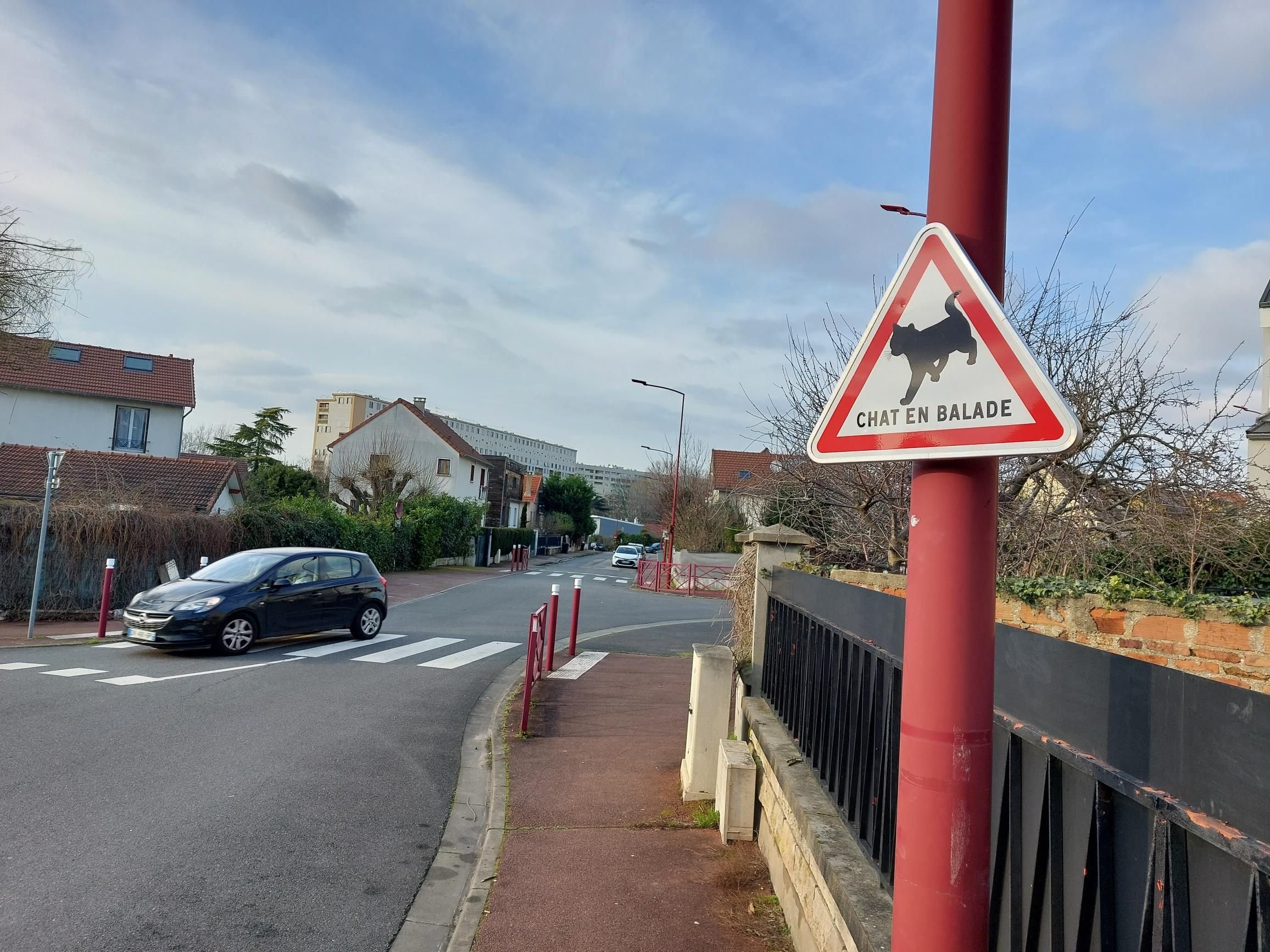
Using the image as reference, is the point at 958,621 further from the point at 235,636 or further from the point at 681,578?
the point at 681,578

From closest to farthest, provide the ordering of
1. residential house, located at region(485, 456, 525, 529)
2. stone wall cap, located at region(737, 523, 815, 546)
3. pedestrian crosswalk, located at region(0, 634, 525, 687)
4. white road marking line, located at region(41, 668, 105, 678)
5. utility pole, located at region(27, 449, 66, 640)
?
stone wall cap, located at region(737, 523, 815, 546) < white road marking line, located at region(41, 668, 105, 678) < pedestrian crosswalk, located at region(0, 634, 525, 687) < utility pole, located at region(27, 449, 66, 640) < residential house, located at region(485, 456, 525, 529)

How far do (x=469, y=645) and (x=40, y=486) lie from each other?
1724cm

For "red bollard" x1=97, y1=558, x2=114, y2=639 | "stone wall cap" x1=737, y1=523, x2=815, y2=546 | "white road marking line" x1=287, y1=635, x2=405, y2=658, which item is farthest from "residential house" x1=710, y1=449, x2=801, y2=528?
"red bollard" x1=97, y1=558, x2=114, y2=639

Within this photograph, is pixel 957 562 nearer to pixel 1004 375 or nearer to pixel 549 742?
pixel 1004 375

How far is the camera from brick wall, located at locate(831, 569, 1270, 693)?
4.61 m

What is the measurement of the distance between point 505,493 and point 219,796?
2570 inches

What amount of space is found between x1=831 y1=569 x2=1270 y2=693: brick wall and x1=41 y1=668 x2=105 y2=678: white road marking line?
9.39 meters

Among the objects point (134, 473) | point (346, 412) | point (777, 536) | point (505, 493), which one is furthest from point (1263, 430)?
point (346, 412)

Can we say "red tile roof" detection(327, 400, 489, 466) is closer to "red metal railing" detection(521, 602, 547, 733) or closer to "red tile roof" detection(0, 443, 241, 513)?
"red tile roof" detection(0, 443, 241, 513)

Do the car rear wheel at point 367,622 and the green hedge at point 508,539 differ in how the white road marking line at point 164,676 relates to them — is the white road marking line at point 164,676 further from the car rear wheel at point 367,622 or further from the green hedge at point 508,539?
the green hedge at point 508,539

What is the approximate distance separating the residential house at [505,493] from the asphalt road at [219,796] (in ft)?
175

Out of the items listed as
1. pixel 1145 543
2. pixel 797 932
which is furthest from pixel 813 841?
pixel 1145 543

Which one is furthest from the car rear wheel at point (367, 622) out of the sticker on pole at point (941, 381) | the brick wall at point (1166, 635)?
the sticker on pole at point (941, 381)

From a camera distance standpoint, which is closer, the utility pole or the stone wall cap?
the stone wall cap
